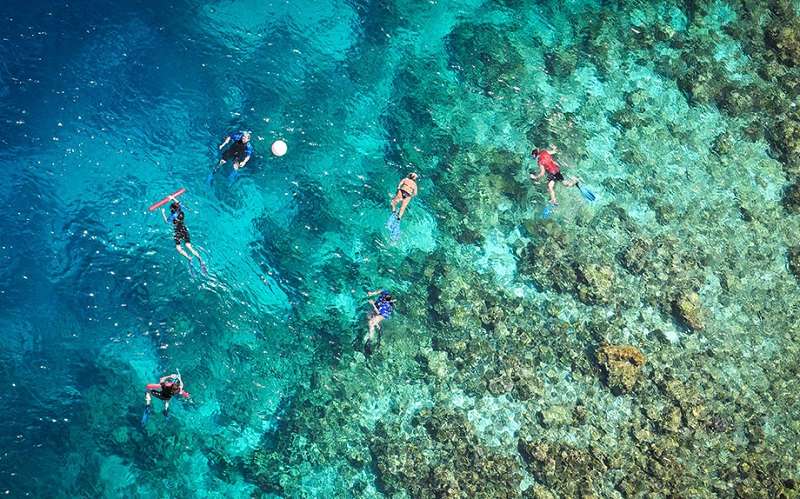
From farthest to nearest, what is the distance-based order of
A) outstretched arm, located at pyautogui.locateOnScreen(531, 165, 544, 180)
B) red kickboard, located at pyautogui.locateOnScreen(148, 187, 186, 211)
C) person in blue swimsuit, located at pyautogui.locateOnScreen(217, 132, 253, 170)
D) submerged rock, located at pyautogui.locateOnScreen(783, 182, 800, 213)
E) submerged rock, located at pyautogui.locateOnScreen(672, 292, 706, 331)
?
submerged rock, located at pyautogui.locateOnScreen(783, 182, 800, 213) < outstretched arm, located at pyautogui.locateOnScreen(531, 165, 544, 180) < submerged rock, located at pyautogui.locateOnScreen(672, 292, 706, 331) < person in blue swimsuit, located at pyautogui.locateOnScreen(217, 132, 253, 170) < red kickboard, located at pyautogui.locateOnScreen(148, 187, 186, 211)

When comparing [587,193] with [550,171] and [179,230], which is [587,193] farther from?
[179,230]

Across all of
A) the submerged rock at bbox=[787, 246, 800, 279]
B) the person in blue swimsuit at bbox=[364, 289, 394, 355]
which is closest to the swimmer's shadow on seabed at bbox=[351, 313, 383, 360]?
the person in blue swimsuit at bbox=[364, 289, 394, 355]

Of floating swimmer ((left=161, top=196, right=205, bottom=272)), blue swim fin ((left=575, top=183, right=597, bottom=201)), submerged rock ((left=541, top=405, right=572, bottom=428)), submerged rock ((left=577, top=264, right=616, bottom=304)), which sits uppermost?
blue swim fin ((left=575, top=183, right=597, bottom=201))

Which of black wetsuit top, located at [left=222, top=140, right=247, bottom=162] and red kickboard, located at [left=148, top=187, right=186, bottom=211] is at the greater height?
black wetsuit top, located at [left=222, top=140, right=247, bottom=162]

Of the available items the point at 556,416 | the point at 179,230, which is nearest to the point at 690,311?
the point at 556,416

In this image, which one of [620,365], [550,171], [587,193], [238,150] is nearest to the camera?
[620,365]

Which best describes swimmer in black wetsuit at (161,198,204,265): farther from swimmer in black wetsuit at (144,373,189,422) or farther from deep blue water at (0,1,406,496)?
swimmer in black wetsuit at (144,373,189,422)

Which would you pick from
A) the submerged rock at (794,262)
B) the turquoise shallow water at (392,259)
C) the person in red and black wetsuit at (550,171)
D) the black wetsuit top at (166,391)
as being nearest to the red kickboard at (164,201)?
the turquoise shallow water at (392,259)
